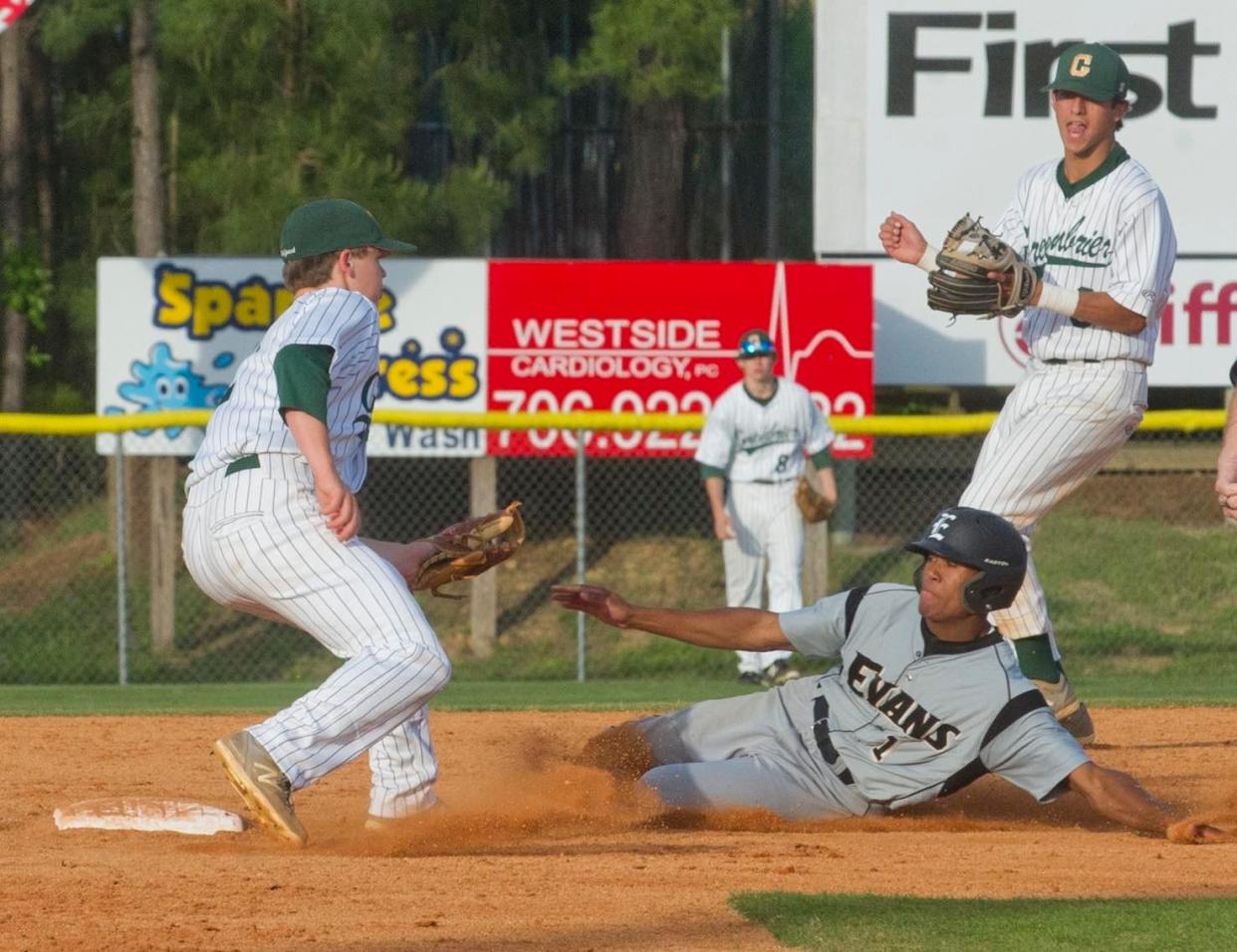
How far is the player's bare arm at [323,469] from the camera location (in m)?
4.77

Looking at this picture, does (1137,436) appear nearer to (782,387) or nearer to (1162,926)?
(782,387)

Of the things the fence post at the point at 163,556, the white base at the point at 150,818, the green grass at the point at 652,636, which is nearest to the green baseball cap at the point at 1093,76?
the white base at the point at 150,818

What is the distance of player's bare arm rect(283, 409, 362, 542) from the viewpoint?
15.7 ft

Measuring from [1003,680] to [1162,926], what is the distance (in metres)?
1.26

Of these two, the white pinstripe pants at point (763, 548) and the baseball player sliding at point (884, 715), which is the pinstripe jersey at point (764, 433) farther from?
the baseball player sliding at point (884, 715)

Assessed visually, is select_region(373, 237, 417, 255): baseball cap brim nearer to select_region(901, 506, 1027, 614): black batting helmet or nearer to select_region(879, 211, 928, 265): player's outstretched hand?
select_region(879, 211, 928, 265): player's outstretched hand

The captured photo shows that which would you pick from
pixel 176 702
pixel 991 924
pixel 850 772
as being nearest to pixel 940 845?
pixel 850 772

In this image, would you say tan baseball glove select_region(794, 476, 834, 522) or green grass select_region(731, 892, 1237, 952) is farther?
tan baseball glove select_region(794, 476, 834, 522)

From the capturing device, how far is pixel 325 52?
14.8 meters

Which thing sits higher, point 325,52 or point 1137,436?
point 325,52

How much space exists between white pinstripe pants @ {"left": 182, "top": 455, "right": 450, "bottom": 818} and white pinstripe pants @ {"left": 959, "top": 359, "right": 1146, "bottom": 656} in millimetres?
2142

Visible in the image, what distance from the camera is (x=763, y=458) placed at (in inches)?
429

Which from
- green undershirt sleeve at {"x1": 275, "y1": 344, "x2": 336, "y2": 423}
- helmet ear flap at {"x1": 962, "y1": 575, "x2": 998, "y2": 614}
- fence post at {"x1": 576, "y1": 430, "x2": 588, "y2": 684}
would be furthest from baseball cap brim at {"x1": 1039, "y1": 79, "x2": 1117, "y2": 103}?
fence post at {"x1": 576, "y1": 430, "x2": 588, "y2": 684}

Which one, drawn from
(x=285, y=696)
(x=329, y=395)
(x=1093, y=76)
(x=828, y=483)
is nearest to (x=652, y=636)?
(x=828, y=483)
